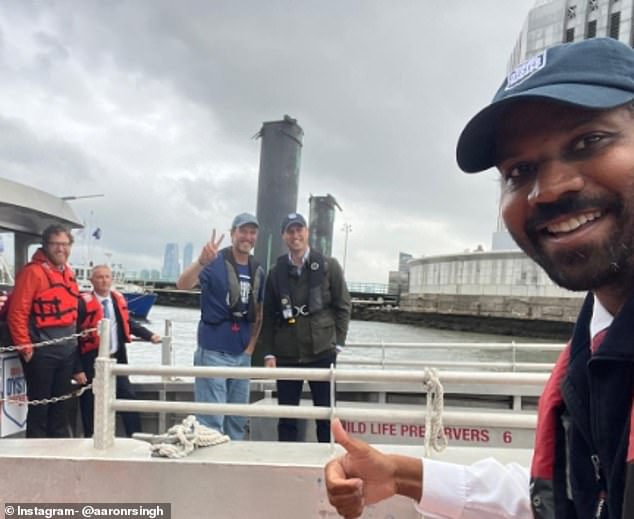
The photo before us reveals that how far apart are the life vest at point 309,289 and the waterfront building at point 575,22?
1875 inches

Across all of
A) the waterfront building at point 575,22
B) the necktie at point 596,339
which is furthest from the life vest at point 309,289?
the waterfront building at point 575,22

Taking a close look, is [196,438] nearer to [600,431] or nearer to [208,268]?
[208,268]

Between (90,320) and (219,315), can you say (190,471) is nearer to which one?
(219,315)

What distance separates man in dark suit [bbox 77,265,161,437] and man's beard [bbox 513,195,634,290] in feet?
14.5

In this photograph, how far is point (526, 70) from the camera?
111cm

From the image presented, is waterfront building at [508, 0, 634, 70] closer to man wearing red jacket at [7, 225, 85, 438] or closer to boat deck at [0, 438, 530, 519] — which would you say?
man wearing red jacket at [7, 225, 85, 438]

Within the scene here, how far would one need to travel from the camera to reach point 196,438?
2.88 m

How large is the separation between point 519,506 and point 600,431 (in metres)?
0.54

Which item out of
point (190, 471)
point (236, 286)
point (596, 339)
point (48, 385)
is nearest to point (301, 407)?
point (190, 471)

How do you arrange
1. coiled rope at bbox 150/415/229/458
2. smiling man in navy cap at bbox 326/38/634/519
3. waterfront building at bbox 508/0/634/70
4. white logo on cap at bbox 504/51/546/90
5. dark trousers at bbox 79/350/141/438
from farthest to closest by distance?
waterfront building at bbox 508/0/634/70 → dark trousers at bbox 79/350/141/438 → coiled rope at bbox 150/415/229/458 → white logo on cap at bbox 504/51/546/90 → smiling man in navy cap at bbox 326/38/634/519

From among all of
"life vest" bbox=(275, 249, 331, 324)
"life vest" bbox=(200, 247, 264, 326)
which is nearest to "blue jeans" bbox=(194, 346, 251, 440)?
"life vest" bbox=(200, 247, 264, 326)

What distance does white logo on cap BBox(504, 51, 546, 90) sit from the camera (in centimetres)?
108

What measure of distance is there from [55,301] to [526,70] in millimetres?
4111

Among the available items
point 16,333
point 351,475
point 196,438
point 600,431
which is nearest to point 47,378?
point 16,333
